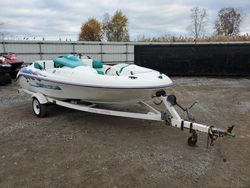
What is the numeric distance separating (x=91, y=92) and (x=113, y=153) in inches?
47.0

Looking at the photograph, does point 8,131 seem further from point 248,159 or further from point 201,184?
point 248,159

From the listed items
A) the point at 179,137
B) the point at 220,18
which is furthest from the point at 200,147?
the point at 220,18

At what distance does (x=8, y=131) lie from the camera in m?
4.51

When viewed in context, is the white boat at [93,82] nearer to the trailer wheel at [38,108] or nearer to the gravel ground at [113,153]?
the trailer wheel at [38,108]

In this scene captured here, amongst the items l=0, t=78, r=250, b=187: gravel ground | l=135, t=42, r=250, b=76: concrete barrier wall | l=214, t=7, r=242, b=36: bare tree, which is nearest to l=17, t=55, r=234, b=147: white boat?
l=0, t=78, r=250, b=187: gravel ground

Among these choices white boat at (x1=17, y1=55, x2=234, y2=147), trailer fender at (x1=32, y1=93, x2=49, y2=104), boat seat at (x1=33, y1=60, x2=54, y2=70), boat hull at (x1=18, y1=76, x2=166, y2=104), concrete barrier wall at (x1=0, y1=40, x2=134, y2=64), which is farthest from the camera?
concrete barrier wall at (x1=0, y1=40, x2=134, y2=64)

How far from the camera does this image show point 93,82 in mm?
4188

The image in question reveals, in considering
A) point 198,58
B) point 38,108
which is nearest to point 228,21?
point 198,58

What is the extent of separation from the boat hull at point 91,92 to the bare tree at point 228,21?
136ft

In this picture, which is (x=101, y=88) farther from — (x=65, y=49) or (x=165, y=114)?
(x=65, y=49)

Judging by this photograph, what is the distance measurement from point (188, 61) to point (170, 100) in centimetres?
769

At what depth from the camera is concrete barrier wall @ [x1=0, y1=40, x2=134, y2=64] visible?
1276 cm

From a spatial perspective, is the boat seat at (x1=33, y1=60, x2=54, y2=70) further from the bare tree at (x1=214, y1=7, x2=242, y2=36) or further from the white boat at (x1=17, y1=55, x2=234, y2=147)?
the bare tree at (x1=214, y1=7, x2=242, y2=36)

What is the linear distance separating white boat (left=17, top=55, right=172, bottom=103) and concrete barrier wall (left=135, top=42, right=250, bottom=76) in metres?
6.19
